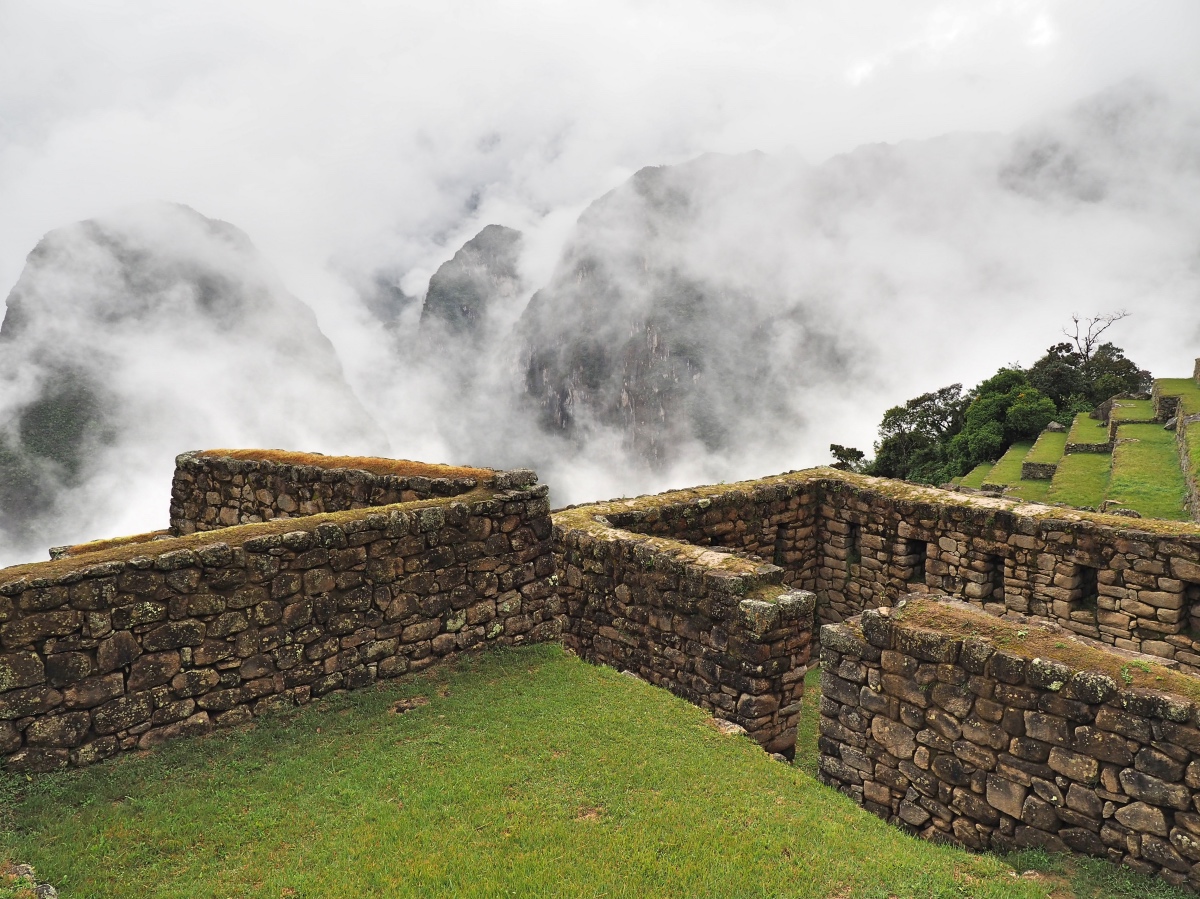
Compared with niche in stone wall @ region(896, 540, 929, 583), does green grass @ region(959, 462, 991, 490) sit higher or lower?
lower

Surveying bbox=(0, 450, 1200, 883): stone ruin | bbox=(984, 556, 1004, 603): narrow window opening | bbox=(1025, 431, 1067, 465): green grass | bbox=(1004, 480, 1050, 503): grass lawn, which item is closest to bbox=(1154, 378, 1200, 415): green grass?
bbox=(1025, 431, 1067, 465): green grass

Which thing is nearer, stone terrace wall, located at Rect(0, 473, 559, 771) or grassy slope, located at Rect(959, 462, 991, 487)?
stone terrace wall, located at Rect(0, 473, 559, 771)

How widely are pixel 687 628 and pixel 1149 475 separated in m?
23.7

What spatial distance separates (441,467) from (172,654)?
440 cm

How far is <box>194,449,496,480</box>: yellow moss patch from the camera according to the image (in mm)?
9687

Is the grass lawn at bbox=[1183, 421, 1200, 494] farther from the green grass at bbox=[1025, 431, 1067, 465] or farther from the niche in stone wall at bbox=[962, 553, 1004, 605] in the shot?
the niche in stone wall at bbox=[962, 553, 1004, 605]

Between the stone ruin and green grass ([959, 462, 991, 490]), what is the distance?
93.3ft

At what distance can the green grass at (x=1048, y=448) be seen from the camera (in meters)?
35.6

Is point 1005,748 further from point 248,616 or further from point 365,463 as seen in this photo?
point 365,463

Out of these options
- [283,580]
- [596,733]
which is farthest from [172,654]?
[596,733]

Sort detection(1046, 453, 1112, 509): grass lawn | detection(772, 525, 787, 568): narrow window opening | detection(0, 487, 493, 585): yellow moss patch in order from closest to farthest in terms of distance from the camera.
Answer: detection(0, 487, 493, 585): yellow moss patch → detection(772, 525, 787, 568): narrow window opening → detection(1046, 453, 1112, 509): grass lawn

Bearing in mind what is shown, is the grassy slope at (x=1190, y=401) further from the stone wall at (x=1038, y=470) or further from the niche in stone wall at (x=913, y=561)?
the niche in stone wall at (x=913, y=561)

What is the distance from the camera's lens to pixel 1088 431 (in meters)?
38.7

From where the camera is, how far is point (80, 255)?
170 m
